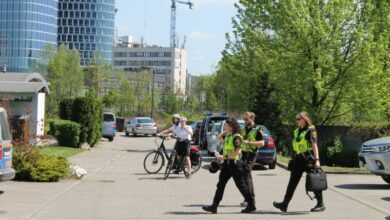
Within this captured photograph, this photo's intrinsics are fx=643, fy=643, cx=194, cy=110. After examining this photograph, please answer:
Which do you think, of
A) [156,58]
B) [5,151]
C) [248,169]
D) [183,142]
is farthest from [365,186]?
[156,58]

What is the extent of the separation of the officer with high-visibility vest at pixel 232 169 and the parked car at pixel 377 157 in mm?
5049

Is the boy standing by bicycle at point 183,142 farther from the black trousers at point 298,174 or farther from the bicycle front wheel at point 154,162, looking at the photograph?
the black trousers at point 298,174

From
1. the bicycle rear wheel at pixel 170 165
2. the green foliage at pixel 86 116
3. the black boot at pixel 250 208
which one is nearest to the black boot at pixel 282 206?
the black boot at pixel 250 208

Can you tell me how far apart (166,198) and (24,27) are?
133437 mm

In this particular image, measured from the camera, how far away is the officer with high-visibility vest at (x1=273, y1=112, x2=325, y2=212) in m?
11.3

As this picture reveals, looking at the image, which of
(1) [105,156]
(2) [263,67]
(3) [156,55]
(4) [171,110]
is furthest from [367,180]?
(3) [156,55]

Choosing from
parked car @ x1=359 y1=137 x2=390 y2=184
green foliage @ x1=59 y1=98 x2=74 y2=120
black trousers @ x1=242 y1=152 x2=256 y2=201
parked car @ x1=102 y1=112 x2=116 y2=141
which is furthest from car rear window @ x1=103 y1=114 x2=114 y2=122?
black trousers @ x1=242 y1=152 x2=256 y2=201

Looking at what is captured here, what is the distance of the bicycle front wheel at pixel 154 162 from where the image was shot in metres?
18.8

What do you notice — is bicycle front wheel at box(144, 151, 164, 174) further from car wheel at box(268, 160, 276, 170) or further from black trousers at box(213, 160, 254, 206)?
black trousers at box(213, 160, 254, 206)

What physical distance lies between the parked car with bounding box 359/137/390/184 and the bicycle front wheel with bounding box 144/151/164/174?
592cm

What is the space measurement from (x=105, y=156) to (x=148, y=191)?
12.5 m

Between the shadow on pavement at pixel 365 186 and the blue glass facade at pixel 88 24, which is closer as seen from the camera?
the shadow on pavement at pixel 365 186

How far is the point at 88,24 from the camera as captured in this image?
548 feet

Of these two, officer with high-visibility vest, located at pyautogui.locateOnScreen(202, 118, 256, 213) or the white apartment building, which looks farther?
the white apartment building
